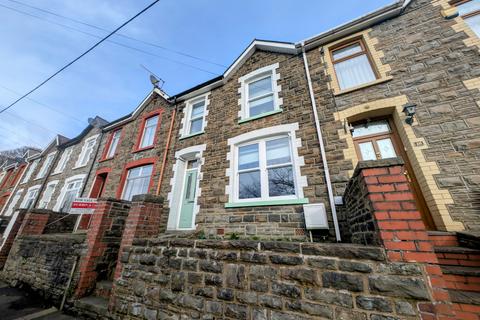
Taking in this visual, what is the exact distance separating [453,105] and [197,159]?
7.03 meters

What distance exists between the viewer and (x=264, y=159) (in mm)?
5289

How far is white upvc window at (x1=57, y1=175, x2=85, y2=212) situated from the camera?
9.69m

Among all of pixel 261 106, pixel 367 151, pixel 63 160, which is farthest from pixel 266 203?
pixel 63 160

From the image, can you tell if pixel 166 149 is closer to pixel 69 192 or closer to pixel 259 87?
pixel 259 87

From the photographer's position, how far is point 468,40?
404 centimetres

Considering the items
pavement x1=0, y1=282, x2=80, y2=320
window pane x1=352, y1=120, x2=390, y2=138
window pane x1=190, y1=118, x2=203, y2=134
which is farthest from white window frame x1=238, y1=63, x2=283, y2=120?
pavement x1=0, y1=282, x2=80, y2=320

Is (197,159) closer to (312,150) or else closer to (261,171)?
(261,171)

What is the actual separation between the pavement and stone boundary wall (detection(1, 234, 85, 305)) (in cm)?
16

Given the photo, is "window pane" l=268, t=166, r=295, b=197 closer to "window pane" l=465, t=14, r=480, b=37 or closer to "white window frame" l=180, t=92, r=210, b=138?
"white window frame" l=180, t=92, r=210, b=138

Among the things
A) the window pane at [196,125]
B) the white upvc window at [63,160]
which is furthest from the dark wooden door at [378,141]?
the white upvc window at [63,160]

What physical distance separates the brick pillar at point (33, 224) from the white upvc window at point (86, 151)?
436 centimetres

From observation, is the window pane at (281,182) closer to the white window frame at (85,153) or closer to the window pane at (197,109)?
the window pane at (197,109)

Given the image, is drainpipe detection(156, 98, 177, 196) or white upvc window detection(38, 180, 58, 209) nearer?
drainpipe detection(156, 98, 177, 196)

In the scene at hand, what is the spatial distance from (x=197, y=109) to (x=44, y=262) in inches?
283
